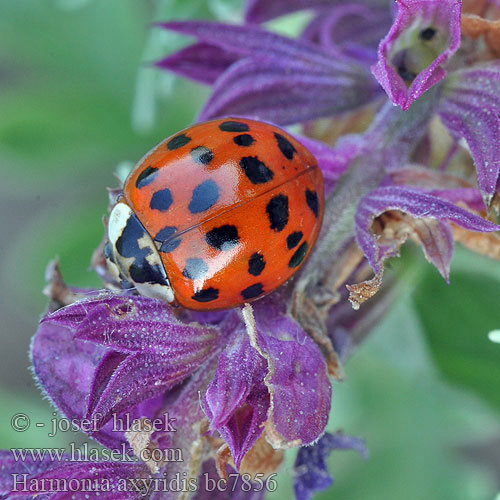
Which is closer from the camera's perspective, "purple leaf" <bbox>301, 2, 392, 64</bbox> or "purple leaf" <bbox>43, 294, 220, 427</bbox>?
"purple leaf" <bbox>43, 294, 220, 427</bbox>

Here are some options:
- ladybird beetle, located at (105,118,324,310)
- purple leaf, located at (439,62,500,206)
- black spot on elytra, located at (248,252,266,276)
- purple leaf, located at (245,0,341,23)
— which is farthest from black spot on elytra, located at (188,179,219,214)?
purple leaf, located at (245,0,341,23)

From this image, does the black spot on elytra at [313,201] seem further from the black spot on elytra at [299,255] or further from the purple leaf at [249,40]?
the purple leaf at [249,40]

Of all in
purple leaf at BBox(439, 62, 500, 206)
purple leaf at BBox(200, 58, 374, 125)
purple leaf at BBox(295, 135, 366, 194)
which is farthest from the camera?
purple leaf at BBox(200, 58, 374, 125)

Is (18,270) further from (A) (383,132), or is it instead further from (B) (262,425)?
(B) (262,425)

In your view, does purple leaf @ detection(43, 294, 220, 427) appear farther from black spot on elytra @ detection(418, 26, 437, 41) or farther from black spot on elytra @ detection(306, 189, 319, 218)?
black spot on elytra @ detection(418, 26, 437, 41)

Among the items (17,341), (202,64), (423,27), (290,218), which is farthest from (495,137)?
(17,341)

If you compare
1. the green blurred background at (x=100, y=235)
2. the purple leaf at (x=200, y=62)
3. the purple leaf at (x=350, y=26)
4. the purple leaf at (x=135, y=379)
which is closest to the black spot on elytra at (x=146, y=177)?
the purple leaf at (x=135, y=379)

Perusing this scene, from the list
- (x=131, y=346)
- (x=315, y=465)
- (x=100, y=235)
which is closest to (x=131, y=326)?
(x=131, y=346)
